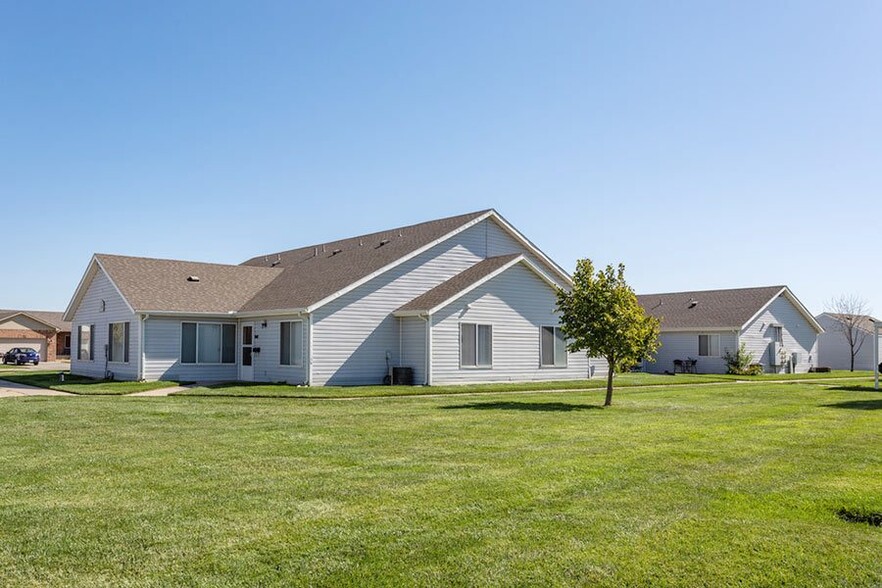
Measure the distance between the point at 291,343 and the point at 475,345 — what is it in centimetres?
660

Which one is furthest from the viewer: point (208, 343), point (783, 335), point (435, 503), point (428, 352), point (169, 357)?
point (783, 335)

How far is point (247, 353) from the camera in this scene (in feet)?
97.3

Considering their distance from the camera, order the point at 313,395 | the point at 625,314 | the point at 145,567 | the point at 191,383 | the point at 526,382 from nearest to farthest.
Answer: the point at 145,567
the point at 625,314
the point at 313,395
the point at 191,383
the point at 526,382

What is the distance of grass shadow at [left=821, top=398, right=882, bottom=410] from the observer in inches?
792

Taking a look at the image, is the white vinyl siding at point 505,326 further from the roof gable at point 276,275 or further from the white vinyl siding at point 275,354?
the white vinyl siding at point 275,354

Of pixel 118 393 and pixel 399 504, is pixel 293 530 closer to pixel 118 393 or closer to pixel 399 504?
pixel 399 504

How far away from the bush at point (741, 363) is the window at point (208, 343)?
27437 mm

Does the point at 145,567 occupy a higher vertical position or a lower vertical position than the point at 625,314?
lower

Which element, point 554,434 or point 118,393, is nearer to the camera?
point 554,434

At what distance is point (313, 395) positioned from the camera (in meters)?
22.7

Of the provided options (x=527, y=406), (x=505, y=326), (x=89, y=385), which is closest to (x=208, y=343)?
(x=89, y=385)

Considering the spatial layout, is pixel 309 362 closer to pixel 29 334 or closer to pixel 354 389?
pixel 354 389

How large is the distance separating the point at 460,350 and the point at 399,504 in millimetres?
20352

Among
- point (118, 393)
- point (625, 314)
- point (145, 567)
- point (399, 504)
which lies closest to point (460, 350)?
point (625, 314)
